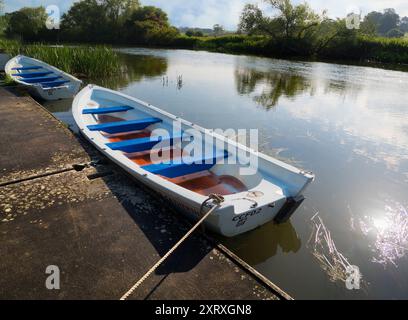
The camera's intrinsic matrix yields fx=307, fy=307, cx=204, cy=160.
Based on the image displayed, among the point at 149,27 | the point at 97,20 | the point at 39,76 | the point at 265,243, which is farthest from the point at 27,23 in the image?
the point at 265,243

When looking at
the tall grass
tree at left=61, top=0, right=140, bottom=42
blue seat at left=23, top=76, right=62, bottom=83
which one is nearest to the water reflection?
blue seat at left=23, top=76, right=62, bottom=83

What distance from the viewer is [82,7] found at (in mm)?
48906

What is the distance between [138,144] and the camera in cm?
473

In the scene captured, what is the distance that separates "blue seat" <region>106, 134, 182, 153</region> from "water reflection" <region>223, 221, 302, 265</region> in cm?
202

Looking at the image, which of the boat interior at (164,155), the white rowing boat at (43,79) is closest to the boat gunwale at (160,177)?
the boat interior at (164,155)

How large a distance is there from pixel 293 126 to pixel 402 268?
5114 mm

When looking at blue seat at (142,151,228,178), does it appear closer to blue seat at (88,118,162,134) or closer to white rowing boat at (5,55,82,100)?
blue seat at (88,118,162,134)

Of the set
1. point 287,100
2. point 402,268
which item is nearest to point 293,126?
point 287,100

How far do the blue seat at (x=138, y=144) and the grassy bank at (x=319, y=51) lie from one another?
2910cm

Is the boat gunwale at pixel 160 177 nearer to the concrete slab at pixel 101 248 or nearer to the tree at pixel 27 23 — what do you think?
the concrete slab at pixel 101 248

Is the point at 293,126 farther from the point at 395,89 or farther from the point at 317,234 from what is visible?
the point at 395,89

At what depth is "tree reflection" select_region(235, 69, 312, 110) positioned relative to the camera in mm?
11272
